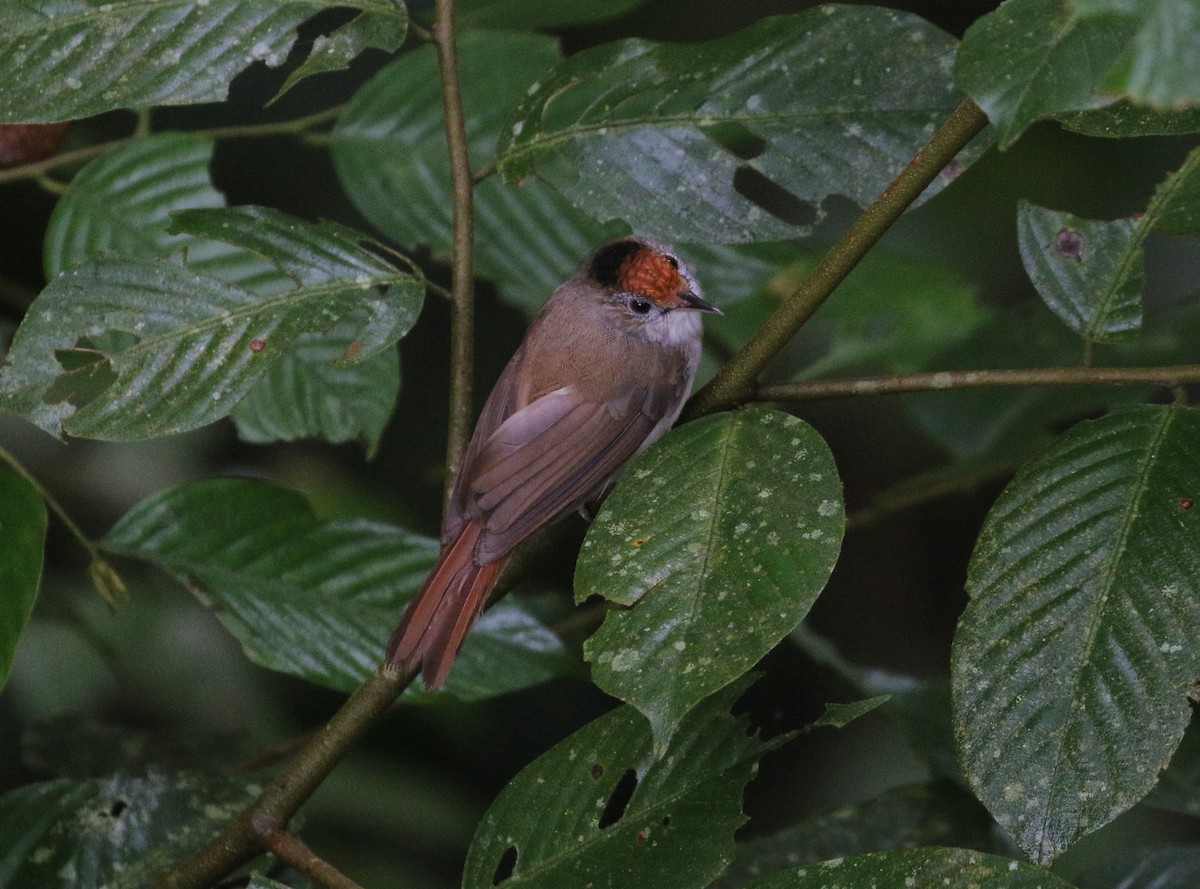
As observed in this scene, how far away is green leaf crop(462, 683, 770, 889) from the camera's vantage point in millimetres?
1135

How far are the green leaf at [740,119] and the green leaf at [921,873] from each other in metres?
0.67

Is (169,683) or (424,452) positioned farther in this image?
(424,452)

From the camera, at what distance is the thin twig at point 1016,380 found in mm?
1084

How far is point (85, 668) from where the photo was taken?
249 cm

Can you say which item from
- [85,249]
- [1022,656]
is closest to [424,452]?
[85,249]

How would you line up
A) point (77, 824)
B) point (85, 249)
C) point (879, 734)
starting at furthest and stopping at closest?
point (879, 734) → point (85, 249) → point (77, 824)

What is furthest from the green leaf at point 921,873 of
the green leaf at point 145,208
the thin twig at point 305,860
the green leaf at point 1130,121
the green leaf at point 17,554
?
the green leaf at point 145,208

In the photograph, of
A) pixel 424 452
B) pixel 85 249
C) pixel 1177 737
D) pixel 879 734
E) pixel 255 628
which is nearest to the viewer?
pixel 1177 737

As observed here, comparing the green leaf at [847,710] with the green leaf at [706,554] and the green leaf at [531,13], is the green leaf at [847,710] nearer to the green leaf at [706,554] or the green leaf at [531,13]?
the green leaf at [706,554]

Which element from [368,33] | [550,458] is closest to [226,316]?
[368,33]

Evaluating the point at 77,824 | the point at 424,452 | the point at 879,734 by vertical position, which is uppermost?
the point at 77,824

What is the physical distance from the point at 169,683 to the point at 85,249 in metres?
1.21

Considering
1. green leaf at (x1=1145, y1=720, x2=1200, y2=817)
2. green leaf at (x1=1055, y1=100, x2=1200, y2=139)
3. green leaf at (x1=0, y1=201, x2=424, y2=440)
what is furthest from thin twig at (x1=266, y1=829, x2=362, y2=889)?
green leaf at (x1=1145, y1=720, x2=1200, y2=817)

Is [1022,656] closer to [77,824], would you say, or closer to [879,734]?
[77,824]
